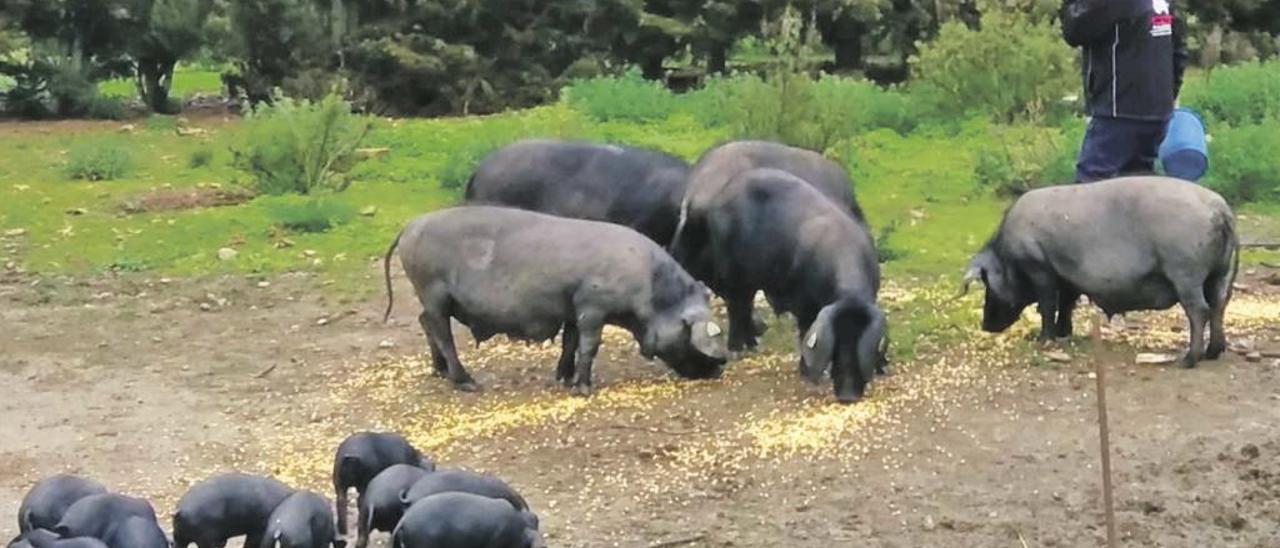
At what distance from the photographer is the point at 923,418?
24.1 ft

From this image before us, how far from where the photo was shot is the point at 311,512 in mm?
5465

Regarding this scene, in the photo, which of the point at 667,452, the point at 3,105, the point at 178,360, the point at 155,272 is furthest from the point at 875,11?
the point at 667,452

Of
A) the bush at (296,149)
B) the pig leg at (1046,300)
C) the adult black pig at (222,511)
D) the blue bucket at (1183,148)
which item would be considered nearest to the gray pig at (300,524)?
the adult black pig at (222,511)

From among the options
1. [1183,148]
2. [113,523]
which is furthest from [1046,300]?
[113,523]

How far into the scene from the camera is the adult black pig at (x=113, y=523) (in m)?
5.38

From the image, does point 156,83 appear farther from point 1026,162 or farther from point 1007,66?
point 1026,162

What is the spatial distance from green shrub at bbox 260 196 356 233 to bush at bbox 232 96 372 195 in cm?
98

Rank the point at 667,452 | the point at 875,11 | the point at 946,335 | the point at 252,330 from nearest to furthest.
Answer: the point at 667,452
the point at 946,335
the point at 252,330
the point at 875,11

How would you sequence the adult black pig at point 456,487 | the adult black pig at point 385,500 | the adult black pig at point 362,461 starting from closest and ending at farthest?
the adult black pig at point 456,487 < the adult black pig at point 385,500 < the adult black pig at point 362,461

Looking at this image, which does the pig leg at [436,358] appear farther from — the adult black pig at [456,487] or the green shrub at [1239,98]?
the green shrub at [1239,98]

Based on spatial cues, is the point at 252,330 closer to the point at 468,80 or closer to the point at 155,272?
the point at 155,272

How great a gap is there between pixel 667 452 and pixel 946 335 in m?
2.19

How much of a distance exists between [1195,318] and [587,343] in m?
2.58

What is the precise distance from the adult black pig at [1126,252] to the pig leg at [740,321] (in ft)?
3.79
